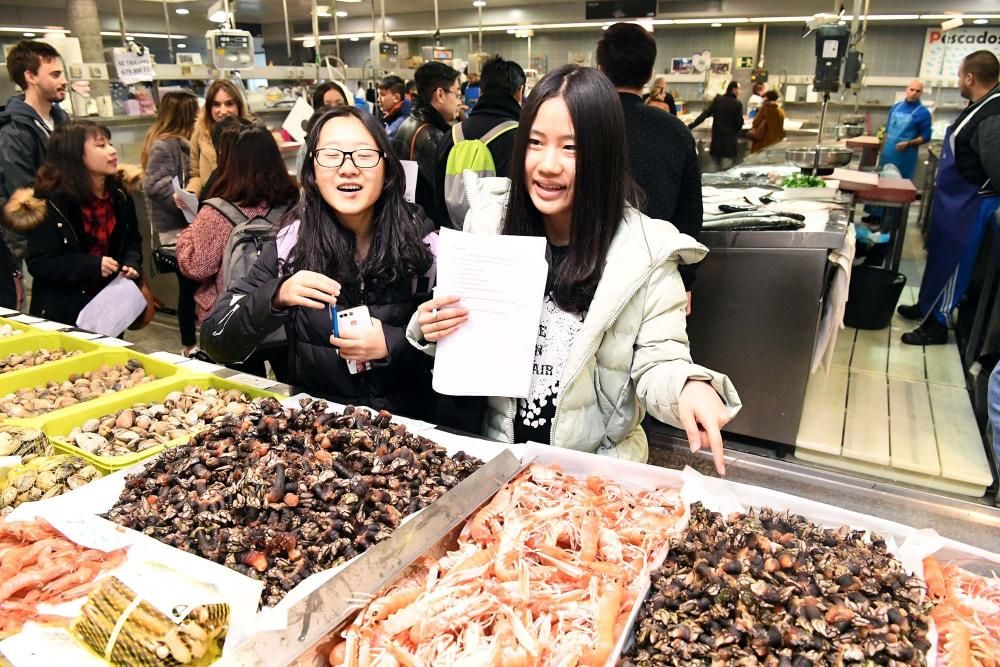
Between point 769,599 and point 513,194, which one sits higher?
point 513,194

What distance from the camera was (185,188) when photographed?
4.27 metres

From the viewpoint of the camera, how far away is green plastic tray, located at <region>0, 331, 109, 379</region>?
7.57 ft

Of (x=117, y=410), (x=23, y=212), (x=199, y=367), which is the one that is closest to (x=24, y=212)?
(x=23, y=212)

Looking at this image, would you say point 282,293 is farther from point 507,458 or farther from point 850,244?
point 850,244

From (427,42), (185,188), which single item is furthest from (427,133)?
(427,42)

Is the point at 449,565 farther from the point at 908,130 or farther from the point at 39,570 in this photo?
the point at 908,130

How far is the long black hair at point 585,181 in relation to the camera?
1.43 m

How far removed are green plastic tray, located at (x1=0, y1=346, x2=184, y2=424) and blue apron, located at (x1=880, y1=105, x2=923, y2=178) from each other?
8.32m

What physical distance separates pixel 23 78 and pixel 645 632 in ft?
15.4

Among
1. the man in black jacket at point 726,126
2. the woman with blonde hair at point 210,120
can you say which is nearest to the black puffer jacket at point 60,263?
the woman with blonde hair at point 210,120

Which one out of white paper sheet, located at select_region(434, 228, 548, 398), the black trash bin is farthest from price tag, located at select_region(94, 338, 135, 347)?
the black trash bin

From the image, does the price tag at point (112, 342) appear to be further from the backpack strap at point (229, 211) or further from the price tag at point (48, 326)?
the backpack strap at point (229, 211)

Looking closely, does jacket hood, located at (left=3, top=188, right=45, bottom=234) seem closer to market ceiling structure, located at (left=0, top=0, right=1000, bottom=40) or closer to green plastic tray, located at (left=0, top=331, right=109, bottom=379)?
green plastic tray, located at (left=0, top=331, right=109, bottom=379)

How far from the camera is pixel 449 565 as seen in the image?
1.19 metres
